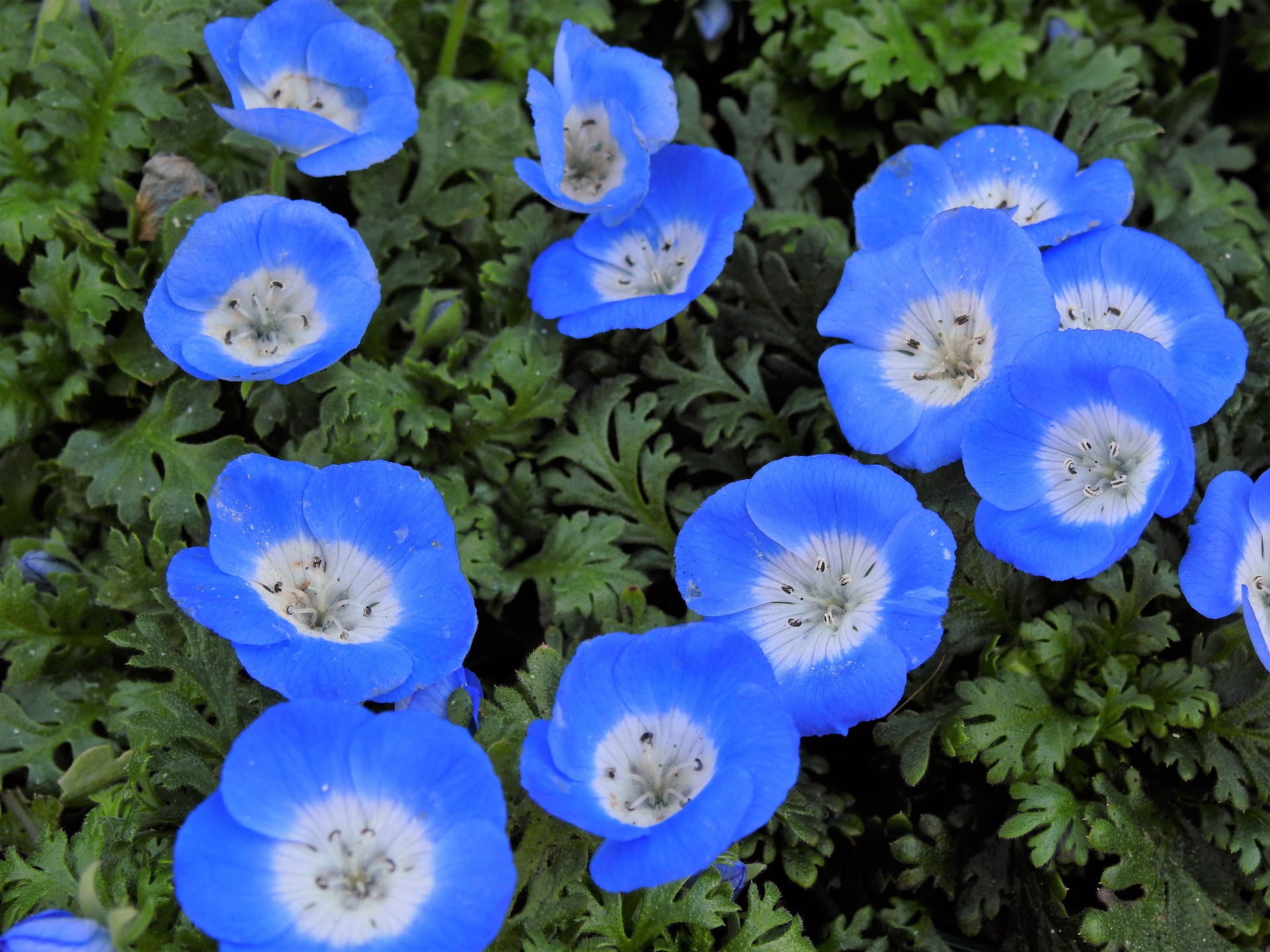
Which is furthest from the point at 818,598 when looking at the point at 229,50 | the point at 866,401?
the point at 229,50

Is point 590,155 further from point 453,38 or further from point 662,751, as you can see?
point 662,751

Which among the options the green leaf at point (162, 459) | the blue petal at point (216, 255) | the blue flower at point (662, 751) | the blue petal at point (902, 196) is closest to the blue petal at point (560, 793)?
the blue flower at point (662, 751)

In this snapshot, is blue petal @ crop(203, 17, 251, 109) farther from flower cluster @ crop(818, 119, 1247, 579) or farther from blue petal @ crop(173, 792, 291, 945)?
blue petal @ crop(173, 792, 291, 945)

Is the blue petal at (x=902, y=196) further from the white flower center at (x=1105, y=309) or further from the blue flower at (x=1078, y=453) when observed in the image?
the blue flower at (x=1078, y=453)

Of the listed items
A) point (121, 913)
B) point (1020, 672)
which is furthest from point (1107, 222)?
point (121, 913)

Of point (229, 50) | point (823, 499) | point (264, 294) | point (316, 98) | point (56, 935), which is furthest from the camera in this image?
point (316, 98)

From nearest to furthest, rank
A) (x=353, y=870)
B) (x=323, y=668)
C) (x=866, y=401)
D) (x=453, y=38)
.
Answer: (x=353, y=870) → (x=323, y=668) → (x=866, y=401) → (x=453, y=38)

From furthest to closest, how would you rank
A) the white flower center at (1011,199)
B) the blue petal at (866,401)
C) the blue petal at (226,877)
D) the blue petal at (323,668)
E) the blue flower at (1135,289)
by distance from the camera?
the white flower center at (1011,199) → the blue flower at (1135,289) → the blue petal at (866,401) → the blue petal at (323,668) → the blue petal at (226,877)
